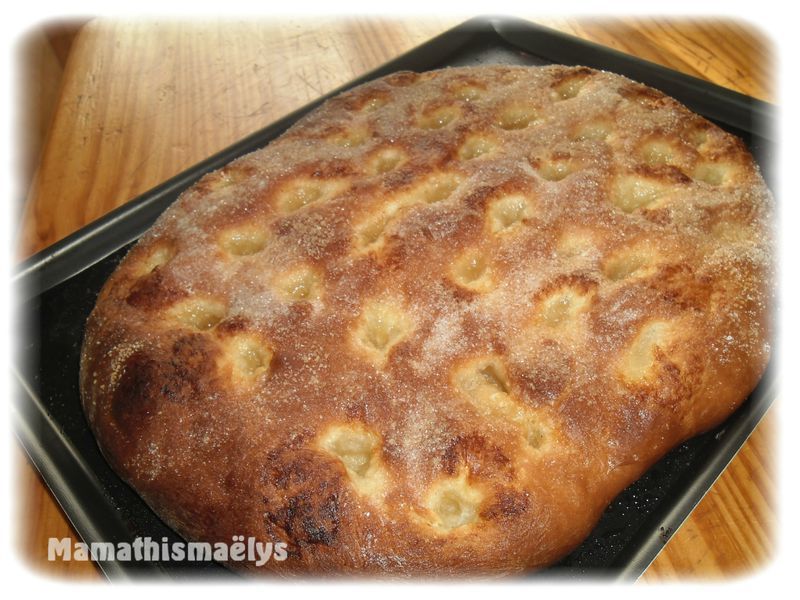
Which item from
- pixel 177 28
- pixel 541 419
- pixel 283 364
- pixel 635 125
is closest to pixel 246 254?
pixel 283 364

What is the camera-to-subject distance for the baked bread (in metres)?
0.80

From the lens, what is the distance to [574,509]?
2.68ft

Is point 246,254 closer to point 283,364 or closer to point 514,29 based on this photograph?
point 283,364

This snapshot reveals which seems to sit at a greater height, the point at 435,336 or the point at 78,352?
A: the point at 435,336

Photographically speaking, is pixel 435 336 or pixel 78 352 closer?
pixel 435 336

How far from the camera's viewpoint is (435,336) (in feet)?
2.89

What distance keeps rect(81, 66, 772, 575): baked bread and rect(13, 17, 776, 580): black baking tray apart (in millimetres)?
55

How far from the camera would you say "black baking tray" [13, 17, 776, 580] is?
0.88 metres

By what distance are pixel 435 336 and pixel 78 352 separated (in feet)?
1.84

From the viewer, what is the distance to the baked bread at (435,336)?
801mm

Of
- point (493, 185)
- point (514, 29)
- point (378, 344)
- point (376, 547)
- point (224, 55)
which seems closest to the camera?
point (376, 547)

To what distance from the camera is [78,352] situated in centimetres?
112

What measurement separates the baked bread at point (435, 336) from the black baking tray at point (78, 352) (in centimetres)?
6

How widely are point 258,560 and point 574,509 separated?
34cm
